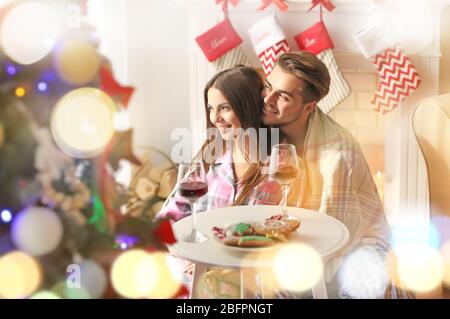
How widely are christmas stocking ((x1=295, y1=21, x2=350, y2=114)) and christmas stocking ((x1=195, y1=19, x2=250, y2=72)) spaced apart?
190 mm

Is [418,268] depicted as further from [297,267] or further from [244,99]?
[244,99]

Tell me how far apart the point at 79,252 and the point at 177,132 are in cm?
52

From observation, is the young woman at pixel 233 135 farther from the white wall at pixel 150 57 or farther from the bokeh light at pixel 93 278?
the bokeh light at pixel 93 278

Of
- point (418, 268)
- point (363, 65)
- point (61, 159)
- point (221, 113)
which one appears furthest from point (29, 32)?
point (418, 268)

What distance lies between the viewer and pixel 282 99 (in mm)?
1873

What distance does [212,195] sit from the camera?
185 centimetres

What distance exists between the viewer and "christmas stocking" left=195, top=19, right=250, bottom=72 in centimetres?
184

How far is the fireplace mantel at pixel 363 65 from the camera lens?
1857 mm

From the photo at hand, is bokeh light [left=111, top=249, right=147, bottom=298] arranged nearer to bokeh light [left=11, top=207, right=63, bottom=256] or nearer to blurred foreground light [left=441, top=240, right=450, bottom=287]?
bokeh light [left=11, top=207, right=63, bottom=256]

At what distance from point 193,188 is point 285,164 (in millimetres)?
258

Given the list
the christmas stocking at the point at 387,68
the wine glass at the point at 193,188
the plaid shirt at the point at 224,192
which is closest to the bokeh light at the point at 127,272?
the wine glass at the point at 193,188

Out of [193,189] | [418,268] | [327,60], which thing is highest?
[327,60]
